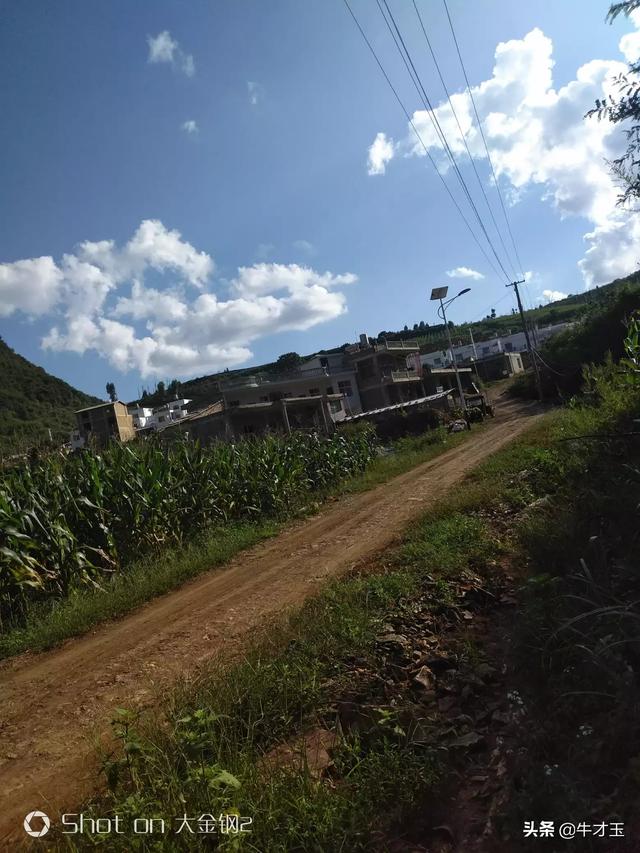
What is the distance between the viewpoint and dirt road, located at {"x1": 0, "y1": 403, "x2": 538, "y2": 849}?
11.7 ft

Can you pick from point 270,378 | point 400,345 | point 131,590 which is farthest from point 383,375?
point 131,590

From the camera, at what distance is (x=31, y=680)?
5461mm

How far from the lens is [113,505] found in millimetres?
9383

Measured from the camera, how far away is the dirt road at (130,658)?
3557 mm

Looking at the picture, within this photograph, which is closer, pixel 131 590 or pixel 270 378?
pixel 131 590

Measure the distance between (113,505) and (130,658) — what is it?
4.39 m

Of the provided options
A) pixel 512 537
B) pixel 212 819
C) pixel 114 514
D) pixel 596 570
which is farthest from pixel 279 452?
pixel 212 819

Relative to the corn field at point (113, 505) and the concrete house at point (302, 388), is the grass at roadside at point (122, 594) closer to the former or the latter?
the corn field at point (113, 505)

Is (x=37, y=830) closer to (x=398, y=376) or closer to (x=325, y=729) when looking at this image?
(x=325, y=729)

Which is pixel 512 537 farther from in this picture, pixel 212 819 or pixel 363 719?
pixel 212 819

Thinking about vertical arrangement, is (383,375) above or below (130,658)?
above

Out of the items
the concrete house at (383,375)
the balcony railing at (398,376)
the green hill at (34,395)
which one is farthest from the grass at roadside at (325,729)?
the concrete house at (383,375)

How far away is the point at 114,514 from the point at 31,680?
13.4 feet

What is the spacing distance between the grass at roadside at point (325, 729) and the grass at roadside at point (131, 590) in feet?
10.8
